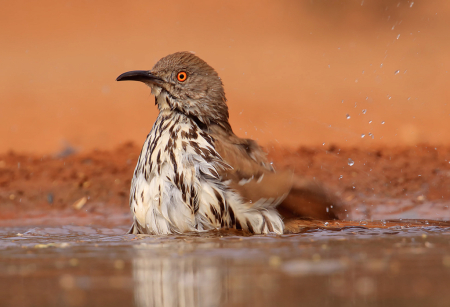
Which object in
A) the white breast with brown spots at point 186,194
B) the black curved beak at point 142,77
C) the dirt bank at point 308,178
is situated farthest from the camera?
the dirt bank at point 308,178

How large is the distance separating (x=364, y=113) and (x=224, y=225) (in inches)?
333

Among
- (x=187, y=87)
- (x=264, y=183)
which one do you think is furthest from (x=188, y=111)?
(x=264, y=183)

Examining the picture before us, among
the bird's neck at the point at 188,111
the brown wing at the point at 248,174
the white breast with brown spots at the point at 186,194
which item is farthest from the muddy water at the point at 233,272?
the bird's neck at the point at 188,111

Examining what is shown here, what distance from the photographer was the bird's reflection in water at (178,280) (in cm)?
172

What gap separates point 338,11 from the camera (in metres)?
14.2

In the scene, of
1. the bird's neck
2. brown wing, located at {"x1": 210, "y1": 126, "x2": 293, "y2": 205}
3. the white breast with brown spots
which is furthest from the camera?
the bird's neck

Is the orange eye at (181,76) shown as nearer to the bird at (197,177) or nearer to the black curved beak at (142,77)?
the bird at (197,177)

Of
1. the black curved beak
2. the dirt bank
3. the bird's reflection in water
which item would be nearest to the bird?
the black curved beak

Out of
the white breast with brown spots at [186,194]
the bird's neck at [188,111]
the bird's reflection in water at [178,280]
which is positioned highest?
the bird's neck at [188,111]

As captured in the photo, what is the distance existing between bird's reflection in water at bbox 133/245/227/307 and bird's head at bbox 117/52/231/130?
6.16 ft

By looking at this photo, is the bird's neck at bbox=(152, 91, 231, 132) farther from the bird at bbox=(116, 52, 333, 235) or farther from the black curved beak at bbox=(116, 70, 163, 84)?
the black curved beak at bbox=(116, 70, 163, 84)

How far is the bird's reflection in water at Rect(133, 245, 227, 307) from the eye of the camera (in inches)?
67.8

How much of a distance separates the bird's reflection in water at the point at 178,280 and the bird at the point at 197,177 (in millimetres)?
1166

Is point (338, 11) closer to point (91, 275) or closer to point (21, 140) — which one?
point (21, 140)
